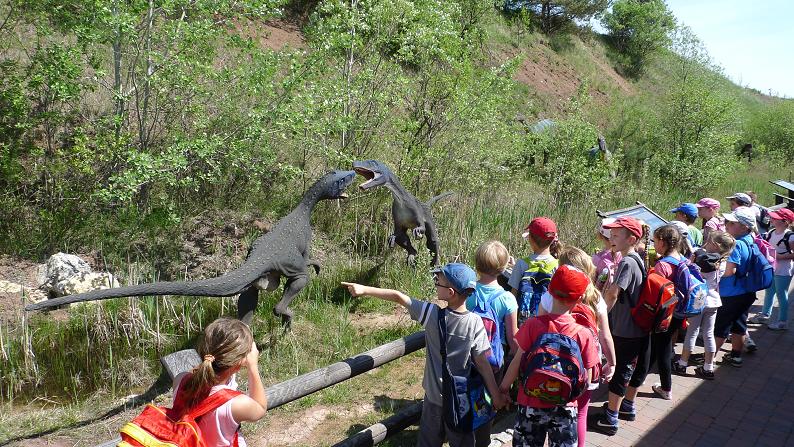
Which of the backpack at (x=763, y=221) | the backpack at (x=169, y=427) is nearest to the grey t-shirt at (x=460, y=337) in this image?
the backpack at (x=169, y=427)

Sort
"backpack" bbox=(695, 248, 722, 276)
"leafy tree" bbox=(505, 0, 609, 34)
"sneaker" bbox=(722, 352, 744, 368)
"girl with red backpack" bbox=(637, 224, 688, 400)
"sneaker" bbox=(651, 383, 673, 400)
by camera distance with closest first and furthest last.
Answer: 1. "girl with red backpack" bbox=(637, 224, 688, 400)
2. "sneaker" bbox=(651, 383, 673, 400)
3. "backpack" bbox=(695, 248, 722, 276)
4. "sneaker" bbox=(722, 352, 744, 368)
5. "leafy tree" bbox=(505, 0, 609, 34)

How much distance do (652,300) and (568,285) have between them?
1.36 metres

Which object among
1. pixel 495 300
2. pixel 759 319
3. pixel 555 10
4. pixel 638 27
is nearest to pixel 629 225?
pixel 495 300

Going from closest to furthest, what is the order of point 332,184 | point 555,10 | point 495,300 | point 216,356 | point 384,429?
point 216,356 → point 495,300 → point 384,429 → point 332,184 → point 555,10

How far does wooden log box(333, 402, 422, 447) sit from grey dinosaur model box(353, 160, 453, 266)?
2.01 m

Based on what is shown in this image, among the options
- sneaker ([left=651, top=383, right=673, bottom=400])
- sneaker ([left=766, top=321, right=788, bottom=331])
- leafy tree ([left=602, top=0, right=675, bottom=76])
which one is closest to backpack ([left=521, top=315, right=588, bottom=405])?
sneaker ([left=651, top=383, right=673, bottom=400])

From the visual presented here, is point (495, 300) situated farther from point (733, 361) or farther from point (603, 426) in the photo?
point (733, 361)

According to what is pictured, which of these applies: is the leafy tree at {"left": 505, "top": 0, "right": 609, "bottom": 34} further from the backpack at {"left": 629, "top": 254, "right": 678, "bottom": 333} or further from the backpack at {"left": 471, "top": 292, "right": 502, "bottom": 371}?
the backpack at {"left": 471, "top": 292, "right": 502, "bottom": 371}

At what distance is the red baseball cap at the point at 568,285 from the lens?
2.56 meters

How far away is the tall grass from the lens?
440 cm

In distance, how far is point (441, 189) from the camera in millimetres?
8555

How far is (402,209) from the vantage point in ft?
18.2

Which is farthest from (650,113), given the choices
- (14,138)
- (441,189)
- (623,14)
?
(623,14)

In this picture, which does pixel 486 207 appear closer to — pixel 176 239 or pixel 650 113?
pixel 176 239
